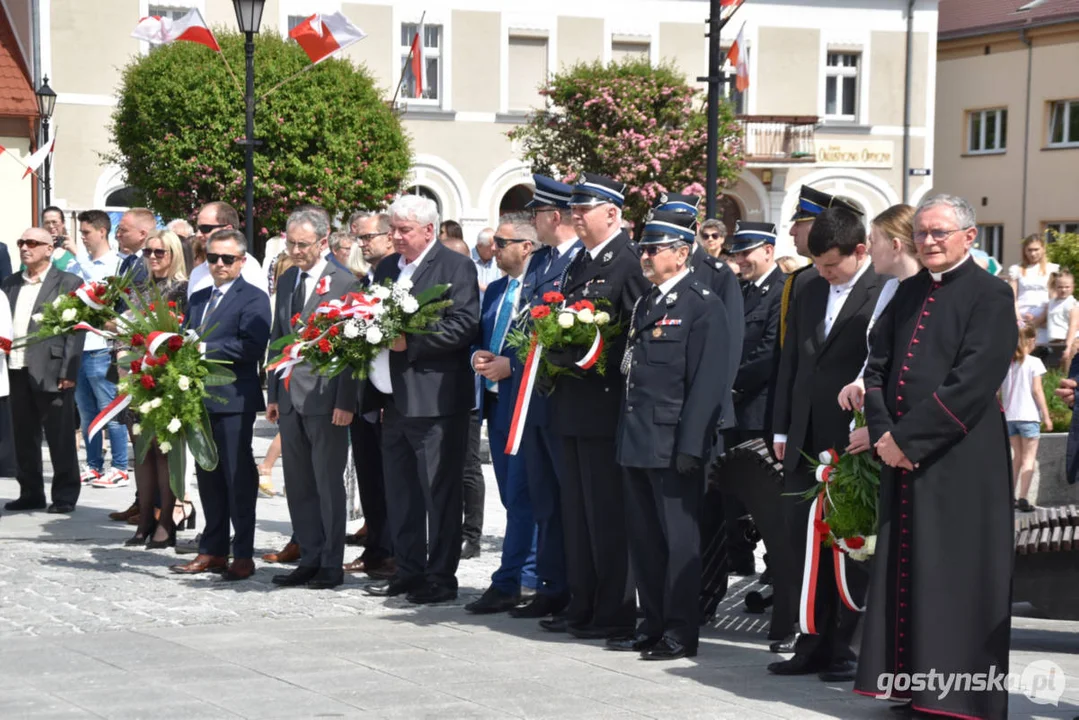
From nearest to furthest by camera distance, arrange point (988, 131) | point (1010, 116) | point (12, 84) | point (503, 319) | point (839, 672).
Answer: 1. point (839, 672)
2. point (503, 319)
3. point (12, 84)
4. point (1010, 116)
5. point (988, 131)

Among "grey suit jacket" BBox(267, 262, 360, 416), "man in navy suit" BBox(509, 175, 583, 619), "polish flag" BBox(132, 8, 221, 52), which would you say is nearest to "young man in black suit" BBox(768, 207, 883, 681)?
"man in navy suit" BBox(509, 175, 583, 619)

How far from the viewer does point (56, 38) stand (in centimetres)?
3375

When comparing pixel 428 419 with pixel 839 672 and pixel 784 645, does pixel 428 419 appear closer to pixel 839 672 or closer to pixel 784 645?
pixel 784 645

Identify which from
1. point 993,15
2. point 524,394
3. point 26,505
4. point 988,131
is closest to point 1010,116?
point 988,131

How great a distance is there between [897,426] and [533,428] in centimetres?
272

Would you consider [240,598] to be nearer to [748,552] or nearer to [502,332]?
[502,332]

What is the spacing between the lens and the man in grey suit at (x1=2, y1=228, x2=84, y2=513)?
1250cm

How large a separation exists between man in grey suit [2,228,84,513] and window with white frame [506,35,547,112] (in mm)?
26143

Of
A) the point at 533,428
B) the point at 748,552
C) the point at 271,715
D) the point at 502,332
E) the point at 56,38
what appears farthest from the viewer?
the point at 56,38

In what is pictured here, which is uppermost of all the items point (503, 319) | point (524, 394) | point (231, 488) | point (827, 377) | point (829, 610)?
point (503, 319)

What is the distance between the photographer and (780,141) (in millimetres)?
40344

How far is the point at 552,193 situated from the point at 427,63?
98.1ft

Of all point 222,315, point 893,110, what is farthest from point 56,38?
point 222,315

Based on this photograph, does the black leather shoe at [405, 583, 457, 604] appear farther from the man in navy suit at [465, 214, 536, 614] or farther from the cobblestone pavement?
the man in navy suit at [465, 214, 536, 614]
